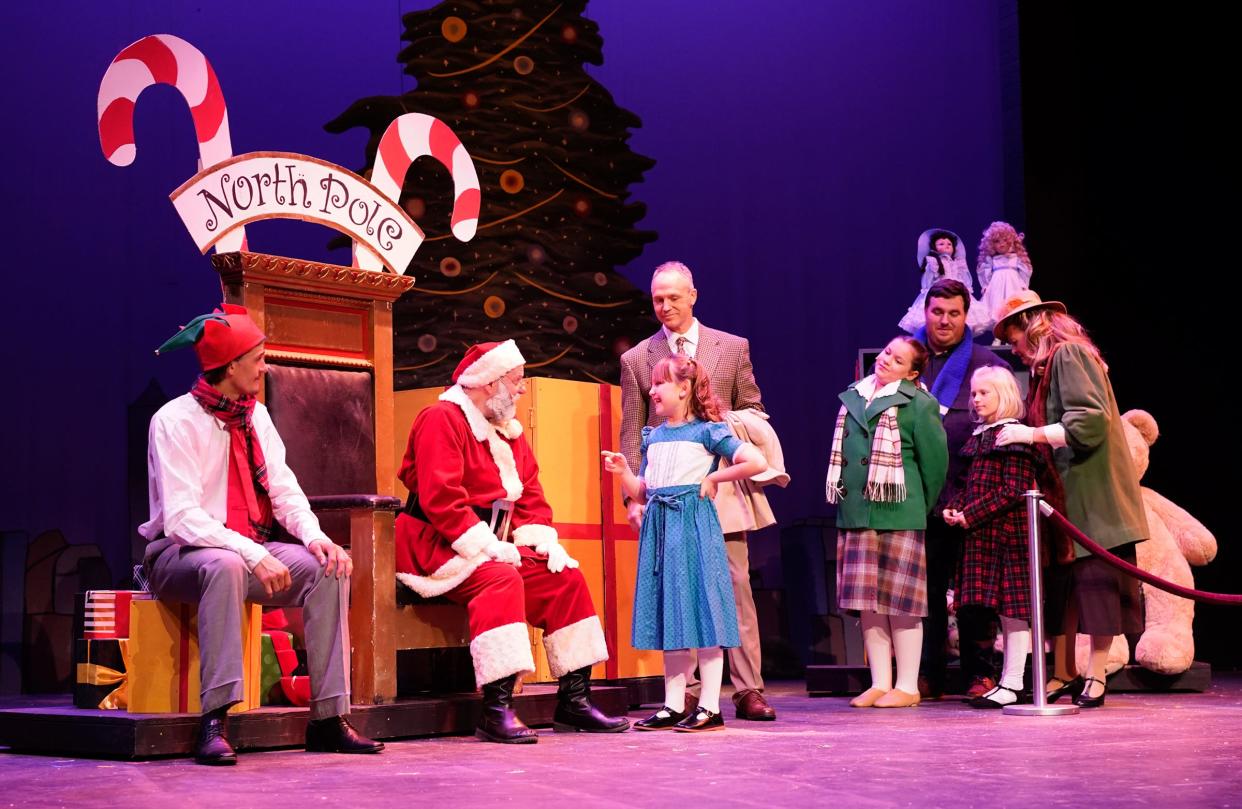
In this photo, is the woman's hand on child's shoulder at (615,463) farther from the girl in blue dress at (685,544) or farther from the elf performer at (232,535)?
the elf performer at (232,535)

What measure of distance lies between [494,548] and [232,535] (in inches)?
33.0

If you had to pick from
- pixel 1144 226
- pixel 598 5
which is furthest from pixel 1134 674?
pixel 598 5

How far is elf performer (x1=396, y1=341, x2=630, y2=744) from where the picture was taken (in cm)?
428

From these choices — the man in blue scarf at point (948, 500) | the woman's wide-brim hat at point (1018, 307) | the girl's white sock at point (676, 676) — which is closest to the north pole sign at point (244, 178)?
the girl's white sock at point (676, 676)

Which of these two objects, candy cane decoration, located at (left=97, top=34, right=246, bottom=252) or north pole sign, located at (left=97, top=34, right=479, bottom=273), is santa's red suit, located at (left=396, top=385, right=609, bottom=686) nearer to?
north pole sign, located at (left=97, top=34, right=479, bottom=273)

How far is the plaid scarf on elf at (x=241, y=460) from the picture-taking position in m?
4.05

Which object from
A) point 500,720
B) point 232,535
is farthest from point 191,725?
point 500,720

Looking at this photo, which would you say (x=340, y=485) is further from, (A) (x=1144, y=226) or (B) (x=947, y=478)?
(A) (x=1144, y=226)

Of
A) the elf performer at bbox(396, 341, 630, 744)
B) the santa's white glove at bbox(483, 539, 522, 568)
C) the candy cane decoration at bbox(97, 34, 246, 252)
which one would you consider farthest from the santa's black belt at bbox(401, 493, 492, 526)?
the candy cane decoration at bbox(97, 34, 246, 252)

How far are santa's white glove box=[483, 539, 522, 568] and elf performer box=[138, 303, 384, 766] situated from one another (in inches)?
19.6

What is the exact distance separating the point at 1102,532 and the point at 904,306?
3567 mm

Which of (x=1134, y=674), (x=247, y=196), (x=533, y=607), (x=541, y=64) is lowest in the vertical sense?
(x=1134, y=674)

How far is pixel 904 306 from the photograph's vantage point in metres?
8.48

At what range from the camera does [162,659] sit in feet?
13.1
